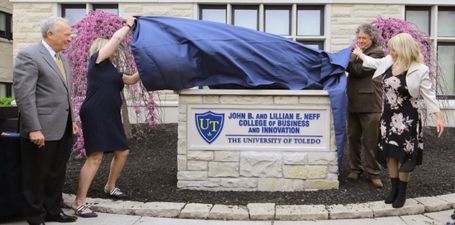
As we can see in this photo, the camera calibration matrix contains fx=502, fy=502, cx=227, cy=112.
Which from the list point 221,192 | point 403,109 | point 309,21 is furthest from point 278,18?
point 403,109

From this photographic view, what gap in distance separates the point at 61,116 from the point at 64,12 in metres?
8.21

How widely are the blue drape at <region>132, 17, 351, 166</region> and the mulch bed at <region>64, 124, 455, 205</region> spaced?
0.56 metres

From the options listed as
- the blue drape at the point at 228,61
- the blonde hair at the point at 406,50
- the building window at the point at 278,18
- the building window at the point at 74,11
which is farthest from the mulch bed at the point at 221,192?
the building window at the point at 74,11

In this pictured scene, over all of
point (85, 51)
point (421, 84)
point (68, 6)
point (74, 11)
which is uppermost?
point (68, 6)

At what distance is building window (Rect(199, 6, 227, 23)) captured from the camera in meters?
11.9

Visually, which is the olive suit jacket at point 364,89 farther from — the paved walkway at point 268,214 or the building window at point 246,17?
the building window at point 246,17

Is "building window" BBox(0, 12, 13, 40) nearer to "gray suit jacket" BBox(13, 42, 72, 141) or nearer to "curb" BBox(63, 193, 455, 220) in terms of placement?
"curb" BBox(63, 193, 455, 220)

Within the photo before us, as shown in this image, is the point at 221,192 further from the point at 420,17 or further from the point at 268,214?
the point at 420,17

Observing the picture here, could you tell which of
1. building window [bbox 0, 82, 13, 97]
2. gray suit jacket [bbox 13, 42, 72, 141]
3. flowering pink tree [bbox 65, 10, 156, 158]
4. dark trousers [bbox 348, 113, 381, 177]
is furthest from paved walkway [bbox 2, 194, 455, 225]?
building window [bbox 0, 82, 13, 97]

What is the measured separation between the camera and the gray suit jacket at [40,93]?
14.0ft

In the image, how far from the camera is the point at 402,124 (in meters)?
5.02

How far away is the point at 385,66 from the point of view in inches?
205

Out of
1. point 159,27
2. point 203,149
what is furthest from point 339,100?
point 159,27

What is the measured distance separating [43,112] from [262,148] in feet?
7.82
